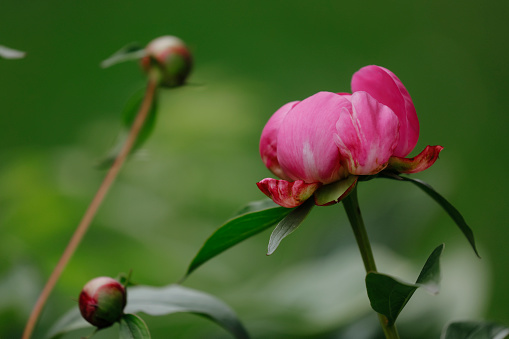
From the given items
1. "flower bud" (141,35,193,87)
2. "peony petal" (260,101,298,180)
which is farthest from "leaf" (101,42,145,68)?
"peony petal" (260,101,298,180)

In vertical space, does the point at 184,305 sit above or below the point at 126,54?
below

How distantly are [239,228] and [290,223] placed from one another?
0.12 ft

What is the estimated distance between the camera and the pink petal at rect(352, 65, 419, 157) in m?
0.23

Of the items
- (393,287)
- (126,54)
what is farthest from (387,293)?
(126,54)

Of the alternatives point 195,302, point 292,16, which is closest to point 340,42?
point 292,16

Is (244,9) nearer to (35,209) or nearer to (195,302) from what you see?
(35,209)

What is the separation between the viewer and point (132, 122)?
1.31 ft

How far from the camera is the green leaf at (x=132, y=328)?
9.6 inches

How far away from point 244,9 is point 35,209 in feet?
2.85

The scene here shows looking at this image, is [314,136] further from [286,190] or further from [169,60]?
[169,60]

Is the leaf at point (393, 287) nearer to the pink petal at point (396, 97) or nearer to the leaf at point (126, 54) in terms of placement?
the pink petal at point (396, 97)

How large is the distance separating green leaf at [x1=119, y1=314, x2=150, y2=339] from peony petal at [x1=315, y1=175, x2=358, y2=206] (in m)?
0.09

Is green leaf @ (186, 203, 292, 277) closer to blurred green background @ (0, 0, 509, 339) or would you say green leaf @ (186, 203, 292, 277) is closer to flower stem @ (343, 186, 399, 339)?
flower stem @ (343, 186, 399, 339)

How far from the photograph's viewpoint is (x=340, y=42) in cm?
127
